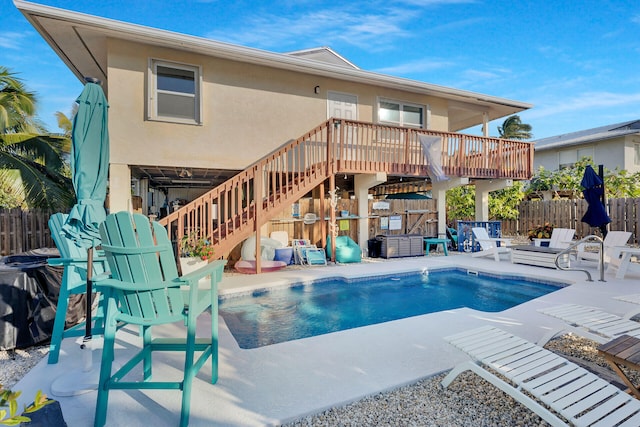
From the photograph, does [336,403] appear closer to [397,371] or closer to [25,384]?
[397,371]

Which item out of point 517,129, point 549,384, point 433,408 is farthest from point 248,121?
point 517,129

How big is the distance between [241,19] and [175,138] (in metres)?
6.68

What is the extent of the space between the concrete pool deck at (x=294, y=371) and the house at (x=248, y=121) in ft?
13.9

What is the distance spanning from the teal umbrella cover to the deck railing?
9.54 feet

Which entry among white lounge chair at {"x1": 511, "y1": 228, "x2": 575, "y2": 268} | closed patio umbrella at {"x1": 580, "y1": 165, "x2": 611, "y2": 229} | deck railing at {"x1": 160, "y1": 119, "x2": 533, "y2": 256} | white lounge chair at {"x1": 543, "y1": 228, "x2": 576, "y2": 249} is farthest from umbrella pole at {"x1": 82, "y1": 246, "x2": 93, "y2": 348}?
closed patio umbrella at {"x1": 580, "y1": 165, "x2": 611, "y2": 229}

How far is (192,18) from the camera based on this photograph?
12.0 meters

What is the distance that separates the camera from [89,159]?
12.6 ft

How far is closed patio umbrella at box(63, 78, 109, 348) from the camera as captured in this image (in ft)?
11.6

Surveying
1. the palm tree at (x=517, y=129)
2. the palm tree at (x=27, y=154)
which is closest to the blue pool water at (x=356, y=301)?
the palm tree at (x=27, y=154)

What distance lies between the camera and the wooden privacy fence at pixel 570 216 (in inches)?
480

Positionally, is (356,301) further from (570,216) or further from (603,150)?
(603,150)

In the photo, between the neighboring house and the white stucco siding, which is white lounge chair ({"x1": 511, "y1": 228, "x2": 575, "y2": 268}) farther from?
the neighboring house

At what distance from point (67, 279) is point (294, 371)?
242cm

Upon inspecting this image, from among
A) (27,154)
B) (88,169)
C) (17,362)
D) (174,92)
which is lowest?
(17,362)
